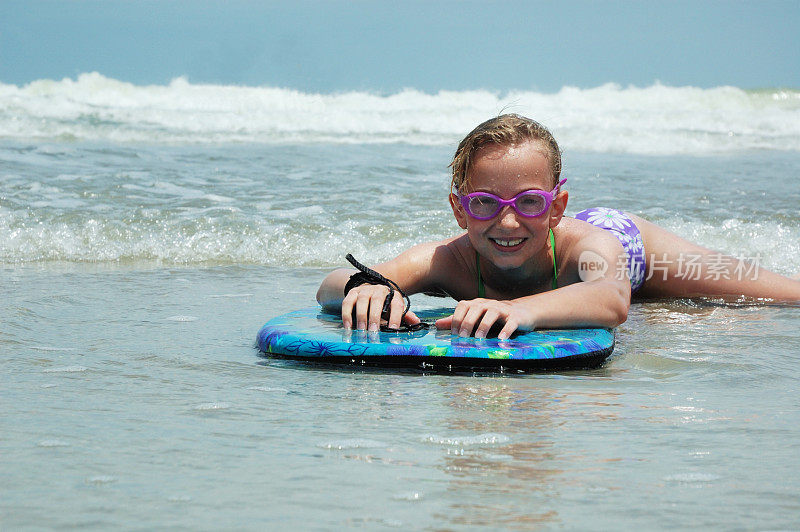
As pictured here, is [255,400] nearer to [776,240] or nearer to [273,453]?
[273,453]

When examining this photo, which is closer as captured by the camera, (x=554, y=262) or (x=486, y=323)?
(x=486, y=323)

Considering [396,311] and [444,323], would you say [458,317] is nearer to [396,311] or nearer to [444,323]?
[444,323]

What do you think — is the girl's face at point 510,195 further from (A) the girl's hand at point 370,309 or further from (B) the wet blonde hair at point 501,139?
(A) the girl's hand at point 370,309

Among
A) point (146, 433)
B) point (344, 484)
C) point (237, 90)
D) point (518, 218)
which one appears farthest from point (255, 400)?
point (237, 90)

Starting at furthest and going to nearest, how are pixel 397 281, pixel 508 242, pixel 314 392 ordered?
1. pixel 397 281
2. pixel 508 242
3. pixel 314 392

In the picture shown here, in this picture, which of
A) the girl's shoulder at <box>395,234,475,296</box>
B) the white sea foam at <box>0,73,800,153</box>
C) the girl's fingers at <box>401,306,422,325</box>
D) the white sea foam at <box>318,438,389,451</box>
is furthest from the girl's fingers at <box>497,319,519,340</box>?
the white sea foam at <box>0,73,800,153</box>

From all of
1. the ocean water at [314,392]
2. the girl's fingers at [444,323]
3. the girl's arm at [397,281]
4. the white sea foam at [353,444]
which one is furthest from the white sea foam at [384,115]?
the white sea foam at [353,444]

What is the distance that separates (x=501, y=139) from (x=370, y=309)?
0.83m

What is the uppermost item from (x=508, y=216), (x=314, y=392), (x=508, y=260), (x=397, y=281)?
(x=508, y=216)

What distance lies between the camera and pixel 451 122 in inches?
787

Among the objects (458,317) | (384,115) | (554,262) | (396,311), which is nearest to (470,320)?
(458,317)

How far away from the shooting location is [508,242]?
3.80m

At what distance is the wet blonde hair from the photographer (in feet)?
12.1

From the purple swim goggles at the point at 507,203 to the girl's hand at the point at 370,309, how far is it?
45 centimetres
